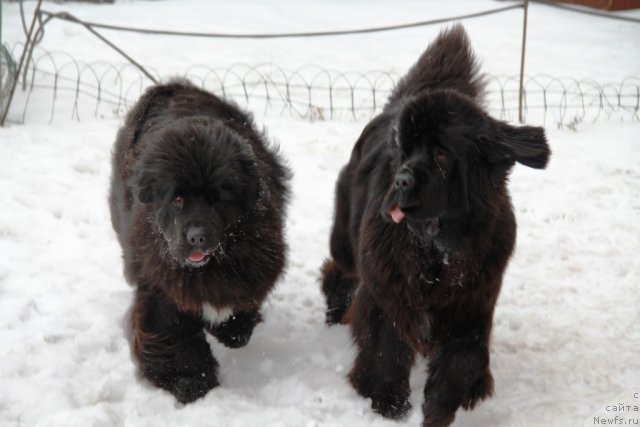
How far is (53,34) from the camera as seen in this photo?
37.9ft

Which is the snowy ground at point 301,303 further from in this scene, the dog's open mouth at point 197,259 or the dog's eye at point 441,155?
the dog's eye at point 441,155

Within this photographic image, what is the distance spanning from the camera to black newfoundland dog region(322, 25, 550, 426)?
3.36 metres

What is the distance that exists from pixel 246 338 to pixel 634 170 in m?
4.65

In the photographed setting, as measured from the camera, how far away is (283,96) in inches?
380

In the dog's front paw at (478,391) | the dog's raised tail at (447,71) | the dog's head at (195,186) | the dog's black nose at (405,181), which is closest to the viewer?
the dog's black nose at (405,181)

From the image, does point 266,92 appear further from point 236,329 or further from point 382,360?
point 382,360

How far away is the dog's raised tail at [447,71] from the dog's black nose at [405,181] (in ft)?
3.96

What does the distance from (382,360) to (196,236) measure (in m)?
1.28

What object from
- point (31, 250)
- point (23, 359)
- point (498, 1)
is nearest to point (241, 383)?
point (23, 359)

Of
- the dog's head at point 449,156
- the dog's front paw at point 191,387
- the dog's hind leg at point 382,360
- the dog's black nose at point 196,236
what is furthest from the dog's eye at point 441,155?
the dog's front paw at point 191,387

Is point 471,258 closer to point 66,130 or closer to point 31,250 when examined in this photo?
point 31,250

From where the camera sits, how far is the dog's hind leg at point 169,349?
4109mm

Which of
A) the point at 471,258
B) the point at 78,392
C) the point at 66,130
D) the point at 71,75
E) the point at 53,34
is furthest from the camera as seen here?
the point at 53,34

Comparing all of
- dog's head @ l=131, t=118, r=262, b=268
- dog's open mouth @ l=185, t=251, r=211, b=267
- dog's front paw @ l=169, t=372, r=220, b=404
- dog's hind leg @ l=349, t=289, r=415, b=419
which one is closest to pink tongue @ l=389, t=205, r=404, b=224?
dog's hind leg @ l=349, t=289, r=415, b=419
